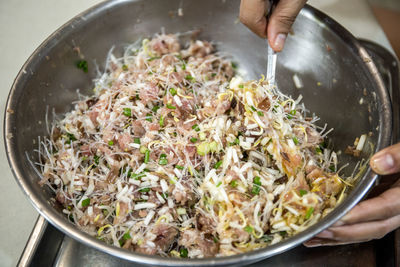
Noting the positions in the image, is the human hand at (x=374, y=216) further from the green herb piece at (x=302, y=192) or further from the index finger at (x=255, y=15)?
the index finger at (x=255, y=15)

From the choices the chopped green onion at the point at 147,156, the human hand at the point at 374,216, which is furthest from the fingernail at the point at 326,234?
the chopped green onion at the point at 147,156

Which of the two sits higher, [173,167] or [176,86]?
[176,86]

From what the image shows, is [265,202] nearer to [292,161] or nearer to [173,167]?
[292,161]

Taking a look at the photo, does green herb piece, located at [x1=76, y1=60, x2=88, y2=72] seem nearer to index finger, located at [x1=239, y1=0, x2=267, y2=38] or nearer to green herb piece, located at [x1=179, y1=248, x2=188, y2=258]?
index finger, located at [x1=239, y1=0, x2=267, y2=38]

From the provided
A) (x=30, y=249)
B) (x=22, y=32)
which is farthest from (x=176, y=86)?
(x=22, y=32)

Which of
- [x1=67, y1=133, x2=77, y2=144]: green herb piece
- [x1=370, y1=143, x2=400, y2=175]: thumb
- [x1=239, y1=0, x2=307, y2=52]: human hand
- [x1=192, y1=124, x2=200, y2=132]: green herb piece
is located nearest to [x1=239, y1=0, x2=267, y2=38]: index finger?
[x1=239, y1=0, x2=307, y2=52]: human hand

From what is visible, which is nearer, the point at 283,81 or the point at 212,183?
the point at 212,183

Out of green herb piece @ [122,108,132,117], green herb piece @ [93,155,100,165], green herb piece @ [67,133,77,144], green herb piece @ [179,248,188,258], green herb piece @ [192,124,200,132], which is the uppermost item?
green herb piece @ [122,108,132,117]
